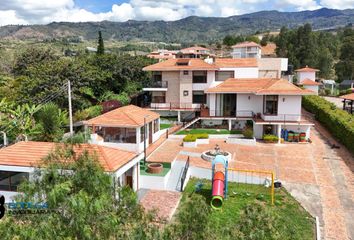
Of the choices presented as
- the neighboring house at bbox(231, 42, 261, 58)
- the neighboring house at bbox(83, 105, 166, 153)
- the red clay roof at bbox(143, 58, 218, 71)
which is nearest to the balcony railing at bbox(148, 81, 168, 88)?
the red clay roof at bbox(143, 58, 218, 71)

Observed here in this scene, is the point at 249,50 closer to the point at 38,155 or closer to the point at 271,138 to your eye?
the point at 271,138

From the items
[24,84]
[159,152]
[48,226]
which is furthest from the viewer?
[24,84]

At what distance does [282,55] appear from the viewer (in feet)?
287

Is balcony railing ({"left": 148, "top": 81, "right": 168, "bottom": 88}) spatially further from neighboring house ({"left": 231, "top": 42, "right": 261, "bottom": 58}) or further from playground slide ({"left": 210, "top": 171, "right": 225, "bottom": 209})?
neighboring house ({"left": 231, "top": 42, "right": 261, "bottom": 58})

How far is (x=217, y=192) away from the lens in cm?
1900

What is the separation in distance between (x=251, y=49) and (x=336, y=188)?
173ft

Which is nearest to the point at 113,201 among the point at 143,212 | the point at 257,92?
the point at 143,212

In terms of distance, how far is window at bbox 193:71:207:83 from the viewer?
4056cm

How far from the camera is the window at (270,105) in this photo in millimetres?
34375

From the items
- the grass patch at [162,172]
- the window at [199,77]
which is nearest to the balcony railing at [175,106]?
the window at [199,77]

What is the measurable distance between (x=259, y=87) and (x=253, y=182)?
52.2 feet

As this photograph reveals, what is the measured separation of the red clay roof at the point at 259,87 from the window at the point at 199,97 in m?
3.30

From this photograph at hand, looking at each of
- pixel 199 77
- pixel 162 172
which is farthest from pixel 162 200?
pixel 199 77

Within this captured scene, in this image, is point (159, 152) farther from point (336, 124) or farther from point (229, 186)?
point (336, 124)
